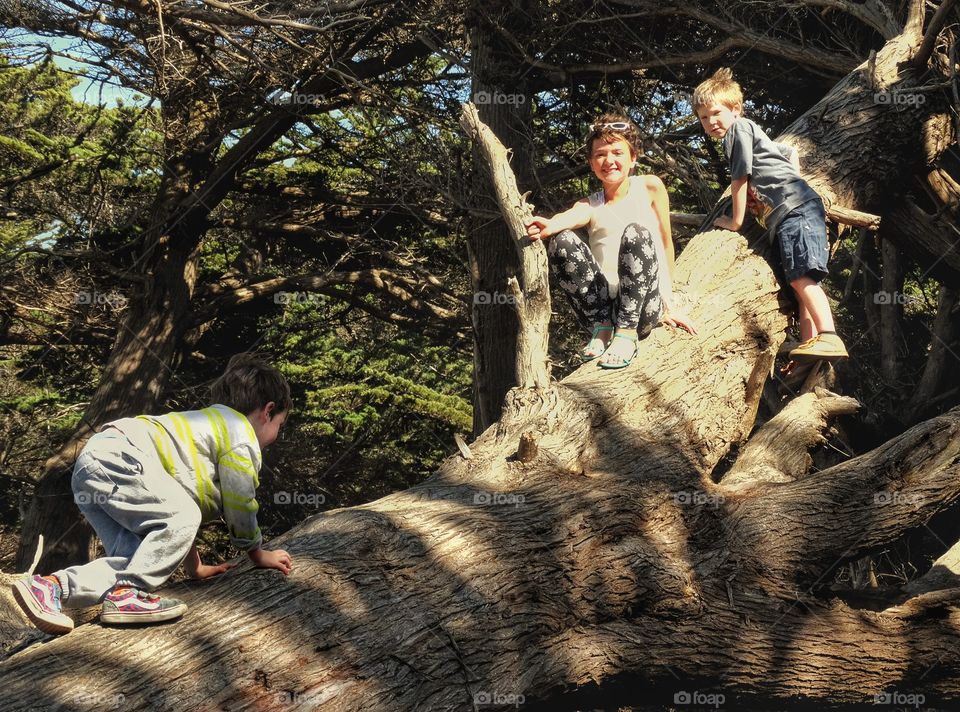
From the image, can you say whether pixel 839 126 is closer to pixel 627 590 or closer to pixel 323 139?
pixel 627 590

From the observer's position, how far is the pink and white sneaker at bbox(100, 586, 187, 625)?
10.2 feet

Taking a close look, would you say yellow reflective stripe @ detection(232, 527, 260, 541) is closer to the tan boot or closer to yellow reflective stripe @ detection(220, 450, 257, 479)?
yellow reflective stripe @ detection(220, 450, 257, 479)

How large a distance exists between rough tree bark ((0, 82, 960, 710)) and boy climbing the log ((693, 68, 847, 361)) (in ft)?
2.40

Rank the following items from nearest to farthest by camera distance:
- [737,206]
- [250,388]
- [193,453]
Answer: [193,453]
[250,388]
[737,206]

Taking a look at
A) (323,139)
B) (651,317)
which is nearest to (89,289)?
(323,139)

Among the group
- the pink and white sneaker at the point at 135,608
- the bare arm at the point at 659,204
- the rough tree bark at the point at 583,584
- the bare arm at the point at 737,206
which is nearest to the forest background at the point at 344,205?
the bare arm at the point at 737,206

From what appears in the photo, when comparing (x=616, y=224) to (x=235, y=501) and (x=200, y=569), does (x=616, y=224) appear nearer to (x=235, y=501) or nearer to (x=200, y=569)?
(x=235, y=501)

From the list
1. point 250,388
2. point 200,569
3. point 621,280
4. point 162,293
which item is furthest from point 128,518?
point 162,293

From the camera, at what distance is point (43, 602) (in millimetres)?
3072

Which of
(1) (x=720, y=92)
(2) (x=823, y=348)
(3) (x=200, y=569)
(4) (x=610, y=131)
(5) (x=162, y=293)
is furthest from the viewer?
(5) (x=162, y=293)

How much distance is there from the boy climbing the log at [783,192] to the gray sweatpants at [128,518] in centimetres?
391

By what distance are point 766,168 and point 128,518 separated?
4.31m

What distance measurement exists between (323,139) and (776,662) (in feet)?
28.0

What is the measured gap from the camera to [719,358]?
5535 mm
